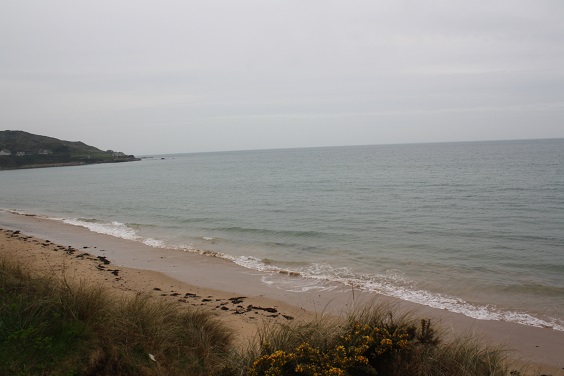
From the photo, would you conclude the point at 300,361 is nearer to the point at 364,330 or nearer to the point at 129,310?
the point at 364,330

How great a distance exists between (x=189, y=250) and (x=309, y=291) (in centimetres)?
692

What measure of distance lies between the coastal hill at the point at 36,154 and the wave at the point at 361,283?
132 metres

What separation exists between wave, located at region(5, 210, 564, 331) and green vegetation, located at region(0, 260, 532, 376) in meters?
3.81

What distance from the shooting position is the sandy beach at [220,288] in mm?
7715

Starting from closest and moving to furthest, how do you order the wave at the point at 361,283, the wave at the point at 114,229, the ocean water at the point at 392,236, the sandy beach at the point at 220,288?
1. the sandy beach at the point at 220,288
2. the wave at the point at 361,283
3. the ocean water at the point at 392,236
4. the wave at the point at 114,229

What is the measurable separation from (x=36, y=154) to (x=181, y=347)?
148 m

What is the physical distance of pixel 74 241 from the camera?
706 inches

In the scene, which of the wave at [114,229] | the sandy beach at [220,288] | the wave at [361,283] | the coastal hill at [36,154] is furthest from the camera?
the coastal hill at [36,154]

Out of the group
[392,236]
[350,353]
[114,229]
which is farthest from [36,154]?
[350,353]

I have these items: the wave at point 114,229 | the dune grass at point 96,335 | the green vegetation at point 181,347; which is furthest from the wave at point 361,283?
the dune grass at point 96,335

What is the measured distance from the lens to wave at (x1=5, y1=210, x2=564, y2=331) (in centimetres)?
885

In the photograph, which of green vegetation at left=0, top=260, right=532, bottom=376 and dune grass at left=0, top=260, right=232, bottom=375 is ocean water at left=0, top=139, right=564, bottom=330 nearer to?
green vegetation at left=0, top=260, right=532, bottom=376

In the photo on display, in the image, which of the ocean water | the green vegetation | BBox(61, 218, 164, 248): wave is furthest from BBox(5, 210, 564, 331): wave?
→ the green vegetation

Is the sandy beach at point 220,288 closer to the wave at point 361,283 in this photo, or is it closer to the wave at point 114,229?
the wave at point 361,283
